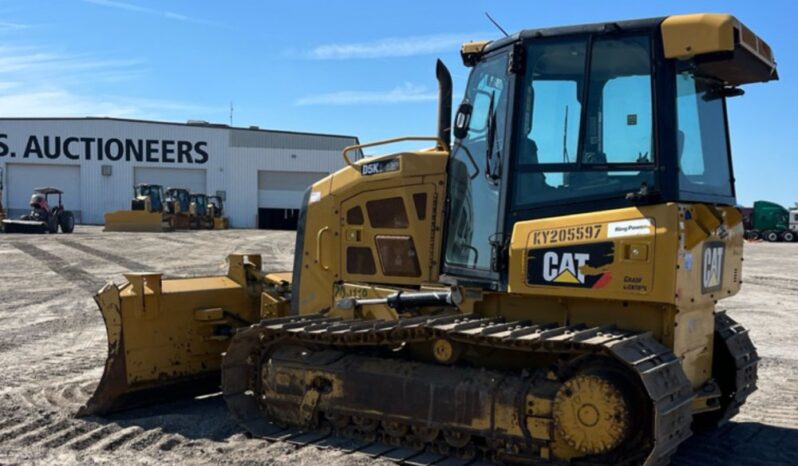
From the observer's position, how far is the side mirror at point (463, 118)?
5.41 meters

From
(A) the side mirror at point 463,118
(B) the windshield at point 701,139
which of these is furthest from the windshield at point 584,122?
(A) the side mirror at point 463,118

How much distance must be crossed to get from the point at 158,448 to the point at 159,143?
48178 mm

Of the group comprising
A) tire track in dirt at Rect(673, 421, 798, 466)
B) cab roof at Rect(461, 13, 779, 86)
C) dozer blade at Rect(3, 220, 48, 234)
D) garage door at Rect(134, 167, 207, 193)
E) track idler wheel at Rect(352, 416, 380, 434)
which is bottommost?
tire track in dirt at Rect(673, 421, 798, 466)

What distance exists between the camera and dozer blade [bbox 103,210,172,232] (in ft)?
124

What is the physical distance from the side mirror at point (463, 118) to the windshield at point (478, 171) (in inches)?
1.9

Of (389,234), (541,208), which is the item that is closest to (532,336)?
(541,208)

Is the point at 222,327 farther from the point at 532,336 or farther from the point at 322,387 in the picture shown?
the point at 532,336

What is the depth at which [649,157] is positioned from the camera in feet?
15.0

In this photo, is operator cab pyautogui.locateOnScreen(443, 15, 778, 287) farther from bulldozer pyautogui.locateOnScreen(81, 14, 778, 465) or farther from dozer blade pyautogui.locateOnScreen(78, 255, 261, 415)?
dozer blade pyautogui.locateOnScreen(78, 255, 261, 415)

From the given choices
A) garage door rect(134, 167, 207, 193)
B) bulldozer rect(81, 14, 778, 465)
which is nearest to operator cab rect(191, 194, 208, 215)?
garage door rect(134, 167, 207, 193)

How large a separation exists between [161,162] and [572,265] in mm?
49758

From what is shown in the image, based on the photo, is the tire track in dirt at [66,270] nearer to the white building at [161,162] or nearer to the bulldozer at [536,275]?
the bulldozer at [536,275]

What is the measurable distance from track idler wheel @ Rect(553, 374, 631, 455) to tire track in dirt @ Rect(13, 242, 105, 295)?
12.6 metres

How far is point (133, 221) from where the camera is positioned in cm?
3781
